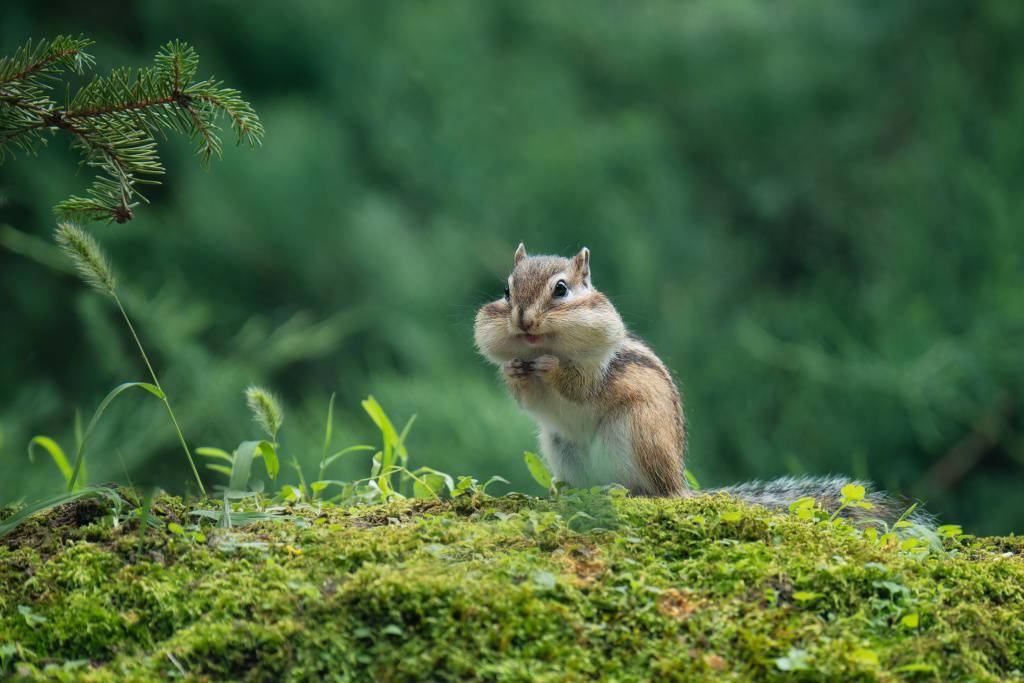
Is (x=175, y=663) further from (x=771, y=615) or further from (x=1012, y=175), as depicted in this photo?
(x=1012, y=175)

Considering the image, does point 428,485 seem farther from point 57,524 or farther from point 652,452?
point 57,524

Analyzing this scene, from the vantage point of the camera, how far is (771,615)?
6.89 ft

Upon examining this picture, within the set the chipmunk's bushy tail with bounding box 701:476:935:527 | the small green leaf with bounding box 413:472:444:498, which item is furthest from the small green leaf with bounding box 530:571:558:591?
the chipmunk's bushy tail with bounding box 701:476:935:527

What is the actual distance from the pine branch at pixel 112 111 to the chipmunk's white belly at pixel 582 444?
4.45 feet

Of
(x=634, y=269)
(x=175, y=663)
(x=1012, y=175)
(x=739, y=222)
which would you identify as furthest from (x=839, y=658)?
(x=739, y=222)

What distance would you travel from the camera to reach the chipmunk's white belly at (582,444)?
3.28 meters

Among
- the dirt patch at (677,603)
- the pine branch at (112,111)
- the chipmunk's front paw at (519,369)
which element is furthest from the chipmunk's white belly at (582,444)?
the pine branch at (112,111)

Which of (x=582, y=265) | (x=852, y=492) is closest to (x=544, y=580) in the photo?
(x=852, y=492)

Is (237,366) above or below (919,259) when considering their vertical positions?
below

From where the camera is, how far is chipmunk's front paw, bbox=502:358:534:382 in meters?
3.30

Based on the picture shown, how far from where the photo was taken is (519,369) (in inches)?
130

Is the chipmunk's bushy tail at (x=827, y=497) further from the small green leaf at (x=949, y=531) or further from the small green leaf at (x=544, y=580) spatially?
the small green leaf at (x=544, y=580)

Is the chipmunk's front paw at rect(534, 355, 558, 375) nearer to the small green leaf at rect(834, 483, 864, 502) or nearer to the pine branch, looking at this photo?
the small green leaf at rect(834, 483, 864, 502)

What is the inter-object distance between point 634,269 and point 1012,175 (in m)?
2.52
